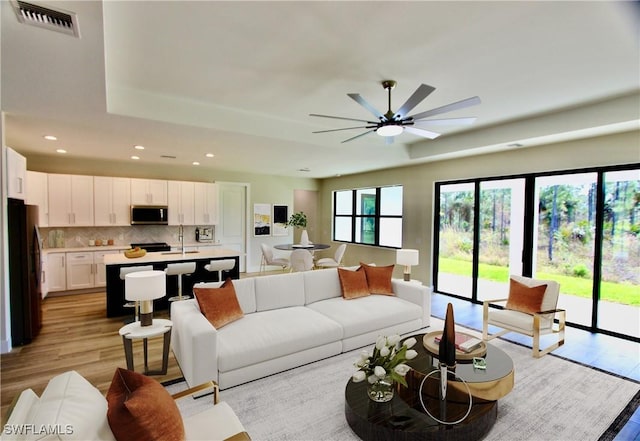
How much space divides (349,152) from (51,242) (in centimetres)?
599

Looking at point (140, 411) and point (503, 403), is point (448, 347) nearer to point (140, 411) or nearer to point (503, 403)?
point (503, 403)

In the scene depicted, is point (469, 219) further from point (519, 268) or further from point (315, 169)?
point (315, 169)

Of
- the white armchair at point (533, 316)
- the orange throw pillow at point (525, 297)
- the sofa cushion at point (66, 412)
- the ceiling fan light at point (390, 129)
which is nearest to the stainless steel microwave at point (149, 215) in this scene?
the ceiling fan light at point (390, 129)

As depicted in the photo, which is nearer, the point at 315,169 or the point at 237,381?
the point at 237,381

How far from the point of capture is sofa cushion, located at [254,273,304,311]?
144 inches

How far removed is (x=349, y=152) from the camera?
5594 mm

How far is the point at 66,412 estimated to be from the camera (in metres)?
1.16

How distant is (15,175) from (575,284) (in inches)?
296

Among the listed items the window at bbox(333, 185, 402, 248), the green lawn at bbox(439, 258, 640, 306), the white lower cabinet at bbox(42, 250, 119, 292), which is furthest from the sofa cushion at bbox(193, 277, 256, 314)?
the window at bbox(333, 185, 402, 248)

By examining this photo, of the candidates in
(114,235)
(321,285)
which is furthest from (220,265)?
(114,235)

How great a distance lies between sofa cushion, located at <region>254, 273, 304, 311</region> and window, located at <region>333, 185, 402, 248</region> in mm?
3847

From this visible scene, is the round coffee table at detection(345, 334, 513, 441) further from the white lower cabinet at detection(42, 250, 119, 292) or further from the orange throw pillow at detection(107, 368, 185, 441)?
the white lower cabinet at detection(42, 250, 119, 292)

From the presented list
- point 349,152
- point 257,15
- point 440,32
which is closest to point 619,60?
point 440,32

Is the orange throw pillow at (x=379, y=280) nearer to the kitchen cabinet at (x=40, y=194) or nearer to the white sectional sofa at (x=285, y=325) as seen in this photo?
the white sectional sofa at (x=285, y=325)
